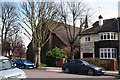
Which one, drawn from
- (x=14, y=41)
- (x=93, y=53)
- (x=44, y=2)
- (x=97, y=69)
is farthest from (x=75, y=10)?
(x=14, y=41)

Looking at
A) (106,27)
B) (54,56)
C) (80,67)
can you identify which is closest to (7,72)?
(80,67)

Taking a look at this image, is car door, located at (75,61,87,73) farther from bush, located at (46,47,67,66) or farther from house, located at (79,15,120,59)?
house, located at (79,15,120,59)

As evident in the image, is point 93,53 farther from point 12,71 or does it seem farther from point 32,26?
point 12,71

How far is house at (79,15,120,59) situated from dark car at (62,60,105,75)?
11.1 m

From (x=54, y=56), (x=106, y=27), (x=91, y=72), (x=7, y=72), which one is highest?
(x=106, y=27)

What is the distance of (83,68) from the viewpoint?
696 inches

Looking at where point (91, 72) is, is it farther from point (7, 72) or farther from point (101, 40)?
point (101, 40)

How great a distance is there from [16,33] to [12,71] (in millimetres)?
34580

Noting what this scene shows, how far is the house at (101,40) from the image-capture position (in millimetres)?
27844

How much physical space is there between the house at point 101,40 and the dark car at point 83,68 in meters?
11.1

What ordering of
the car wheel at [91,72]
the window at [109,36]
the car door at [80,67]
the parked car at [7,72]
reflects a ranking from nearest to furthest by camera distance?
the parked car at [7,72], the car wheel at [91,72], the car door at [80,67], the window at [109,36]

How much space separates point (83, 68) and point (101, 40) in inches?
486

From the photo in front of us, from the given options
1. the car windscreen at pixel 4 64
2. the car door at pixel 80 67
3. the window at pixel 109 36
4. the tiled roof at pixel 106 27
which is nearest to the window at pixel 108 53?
the window at pixel 109 36

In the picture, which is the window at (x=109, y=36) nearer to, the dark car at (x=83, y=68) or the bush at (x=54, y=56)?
the bush at (x=54, y=56)
